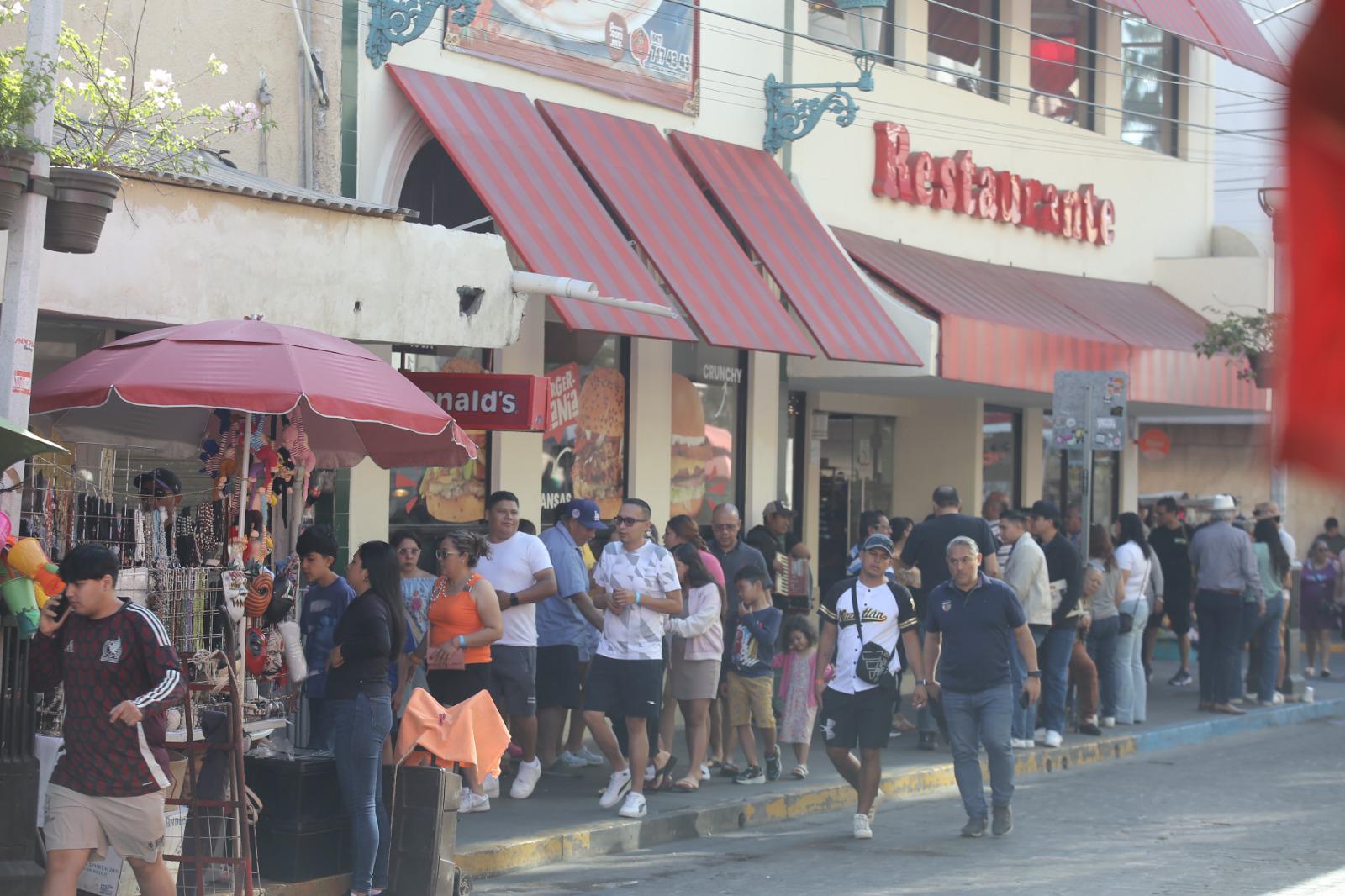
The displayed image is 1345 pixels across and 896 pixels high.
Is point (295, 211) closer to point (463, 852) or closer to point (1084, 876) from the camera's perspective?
point (463, 852)

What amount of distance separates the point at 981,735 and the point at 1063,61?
42.5ft

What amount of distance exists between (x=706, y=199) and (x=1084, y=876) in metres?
7.55

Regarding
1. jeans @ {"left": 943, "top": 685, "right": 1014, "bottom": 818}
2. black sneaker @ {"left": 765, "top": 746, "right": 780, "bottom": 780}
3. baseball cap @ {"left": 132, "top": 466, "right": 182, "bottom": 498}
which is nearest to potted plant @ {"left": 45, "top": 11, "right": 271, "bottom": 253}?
baseball cap @ {"left": 132, "top": 466, "right": 182, "bottom": 498}

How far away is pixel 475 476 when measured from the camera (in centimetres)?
1312

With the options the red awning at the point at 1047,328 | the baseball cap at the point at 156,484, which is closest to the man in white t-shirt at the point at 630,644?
the baseball cap at the point at 156,484

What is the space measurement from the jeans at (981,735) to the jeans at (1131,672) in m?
5.41

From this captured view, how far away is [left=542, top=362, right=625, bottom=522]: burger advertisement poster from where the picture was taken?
541 inches

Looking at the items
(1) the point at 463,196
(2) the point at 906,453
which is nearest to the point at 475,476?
(1) the point at 463,196

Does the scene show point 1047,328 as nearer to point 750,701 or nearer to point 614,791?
point 750,701

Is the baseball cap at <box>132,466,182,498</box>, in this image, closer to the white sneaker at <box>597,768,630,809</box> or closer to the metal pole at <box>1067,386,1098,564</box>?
the white sneaker at <box>597,768,630,809</box>

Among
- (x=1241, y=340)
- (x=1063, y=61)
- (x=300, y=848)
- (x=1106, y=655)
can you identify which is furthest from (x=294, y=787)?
(x=1063, y=61)

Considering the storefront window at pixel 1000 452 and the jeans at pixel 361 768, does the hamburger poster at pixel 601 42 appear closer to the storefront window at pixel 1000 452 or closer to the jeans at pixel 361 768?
the jeans at pixel 361 768

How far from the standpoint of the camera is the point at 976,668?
1020 centimetres

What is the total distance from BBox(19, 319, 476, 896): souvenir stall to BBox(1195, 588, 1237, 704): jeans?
10.4 metres
